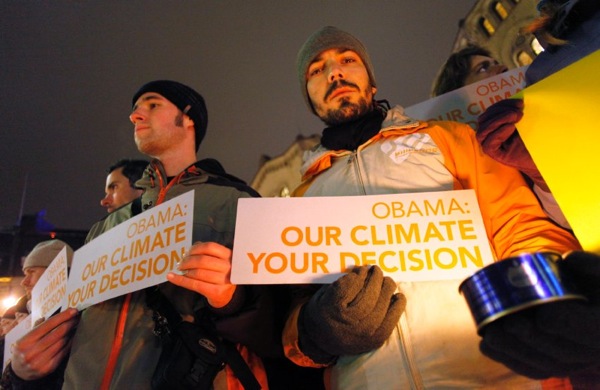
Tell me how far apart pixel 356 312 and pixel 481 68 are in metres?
3.49

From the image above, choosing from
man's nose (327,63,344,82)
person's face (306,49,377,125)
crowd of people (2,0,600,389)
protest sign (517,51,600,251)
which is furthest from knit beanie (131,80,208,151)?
protest sign (517,51,600,251)

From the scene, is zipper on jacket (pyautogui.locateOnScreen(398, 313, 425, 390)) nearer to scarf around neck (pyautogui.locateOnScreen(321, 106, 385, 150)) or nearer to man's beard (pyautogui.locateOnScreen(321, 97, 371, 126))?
scarf around neck (pyautogui.locateOnScreen(321, 106, 385, 150))

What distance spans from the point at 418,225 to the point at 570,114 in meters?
0.67

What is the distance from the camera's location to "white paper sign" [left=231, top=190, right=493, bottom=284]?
5.00ft

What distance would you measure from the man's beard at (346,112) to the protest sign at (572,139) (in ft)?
3.86

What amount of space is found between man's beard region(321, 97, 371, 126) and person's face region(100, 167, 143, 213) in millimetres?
2908

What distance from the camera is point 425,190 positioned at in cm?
185

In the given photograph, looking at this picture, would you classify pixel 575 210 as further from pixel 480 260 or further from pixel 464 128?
pixel 464 128

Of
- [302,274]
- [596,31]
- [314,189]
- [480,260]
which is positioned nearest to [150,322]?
[302,274]

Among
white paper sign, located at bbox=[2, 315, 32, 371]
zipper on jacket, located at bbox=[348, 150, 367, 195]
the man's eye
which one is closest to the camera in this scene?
zipper on jacket, located at bbox=[348, 150, 367, 195]

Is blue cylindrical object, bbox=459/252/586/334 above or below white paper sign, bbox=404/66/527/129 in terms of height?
below

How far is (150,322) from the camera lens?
2.00 meters

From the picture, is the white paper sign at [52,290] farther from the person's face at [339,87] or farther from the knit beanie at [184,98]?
the person's face at [339,87]

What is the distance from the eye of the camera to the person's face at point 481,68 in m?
3.77
